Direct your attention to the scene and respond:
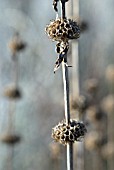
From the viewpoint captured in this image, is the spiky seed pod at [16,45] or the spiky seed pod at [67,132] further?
the spiky seed pod at [16,45]

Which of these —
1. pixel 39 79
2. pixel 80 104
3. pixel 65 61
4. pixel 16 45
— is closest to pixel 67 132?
pixel 65 61

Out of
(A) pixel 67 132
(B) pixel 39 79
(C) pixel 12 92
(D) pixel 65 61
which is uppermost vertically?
(B) pixel 39 79

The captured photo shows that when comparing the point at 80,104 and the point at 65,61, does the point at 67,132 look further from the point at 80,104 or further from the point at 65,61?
the point at 80,104

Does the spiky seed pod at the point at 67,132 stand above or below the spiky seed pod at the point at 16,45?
below

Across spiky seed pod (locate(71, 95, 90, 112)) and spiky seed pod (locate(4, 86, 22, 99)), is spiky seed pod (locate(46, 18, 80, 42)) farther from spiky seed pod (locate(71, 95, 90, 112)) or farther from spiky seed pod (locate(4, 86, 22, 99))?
spiky seed pod (locate(4, 86, 22, 99))

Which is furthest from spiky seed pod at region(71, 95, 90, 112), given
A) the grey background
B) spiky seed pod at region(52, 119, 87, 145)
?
the grey background

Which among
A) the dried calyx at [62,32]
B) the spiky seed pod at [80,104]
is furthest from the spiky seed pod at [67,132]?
the spiky seed pod at [80,104]

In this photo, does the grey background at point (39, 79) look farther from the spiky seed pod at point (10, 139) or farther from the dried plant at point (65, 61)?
the dried plant at point (65, 61)
